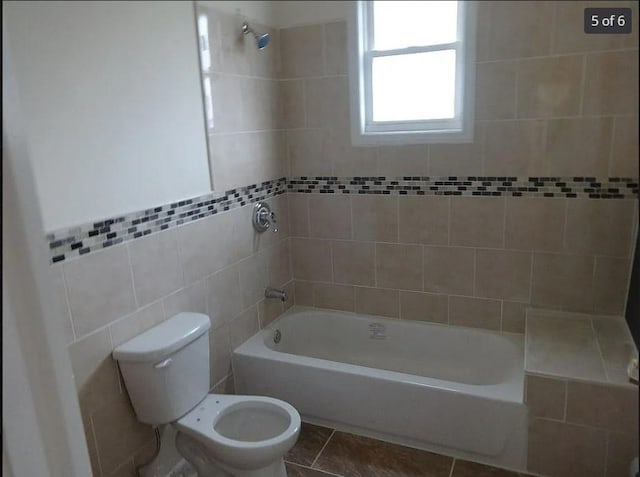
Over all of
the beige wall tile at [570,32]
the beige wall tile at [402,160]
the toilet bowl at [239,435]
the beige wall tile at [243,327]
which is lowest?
the toilet bowl at [239,435]

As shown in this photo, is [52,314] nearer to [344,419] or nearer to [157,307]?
[157,307]

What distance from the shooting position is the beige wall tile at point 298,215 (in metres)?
2.49

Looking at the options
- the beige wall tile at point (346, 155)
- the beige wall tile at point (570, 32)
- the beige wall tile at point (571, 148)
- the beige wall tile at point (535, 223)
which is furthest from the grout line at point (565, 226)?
the beige wall tile at point (346, 155)

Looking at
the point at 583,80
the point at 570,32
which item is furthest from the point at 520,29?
the point at 583,80

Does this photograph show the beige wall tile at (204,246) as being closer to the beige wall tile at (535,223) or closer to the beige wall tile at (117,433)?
the beige wall tile at (117,433)

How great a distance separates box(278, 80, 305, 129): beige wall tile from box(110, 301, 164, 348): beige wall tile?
1101mm

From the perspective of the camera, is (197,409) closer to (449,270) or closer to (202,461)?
(202,461)

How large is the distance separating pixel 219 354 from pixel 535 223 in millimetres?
1503

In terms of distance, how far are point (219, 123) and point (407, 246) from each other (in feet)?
3.47

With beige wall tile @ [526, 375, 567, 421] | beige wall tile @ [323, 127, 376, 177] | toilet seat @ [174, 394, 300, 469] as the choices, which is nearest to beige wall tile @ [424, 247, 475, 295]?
beige wall tile @ [323, 127, 376, 177]

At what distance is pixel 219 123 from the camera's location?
1.94 metres

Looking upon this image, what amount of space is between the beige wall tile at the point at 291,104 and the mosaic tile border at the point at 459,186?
0.28m

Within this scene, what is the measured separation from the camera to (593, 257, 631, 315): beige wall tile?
5.45 feet

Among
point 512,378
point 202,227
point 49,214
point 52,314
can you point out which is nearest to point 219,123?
point 202,227
